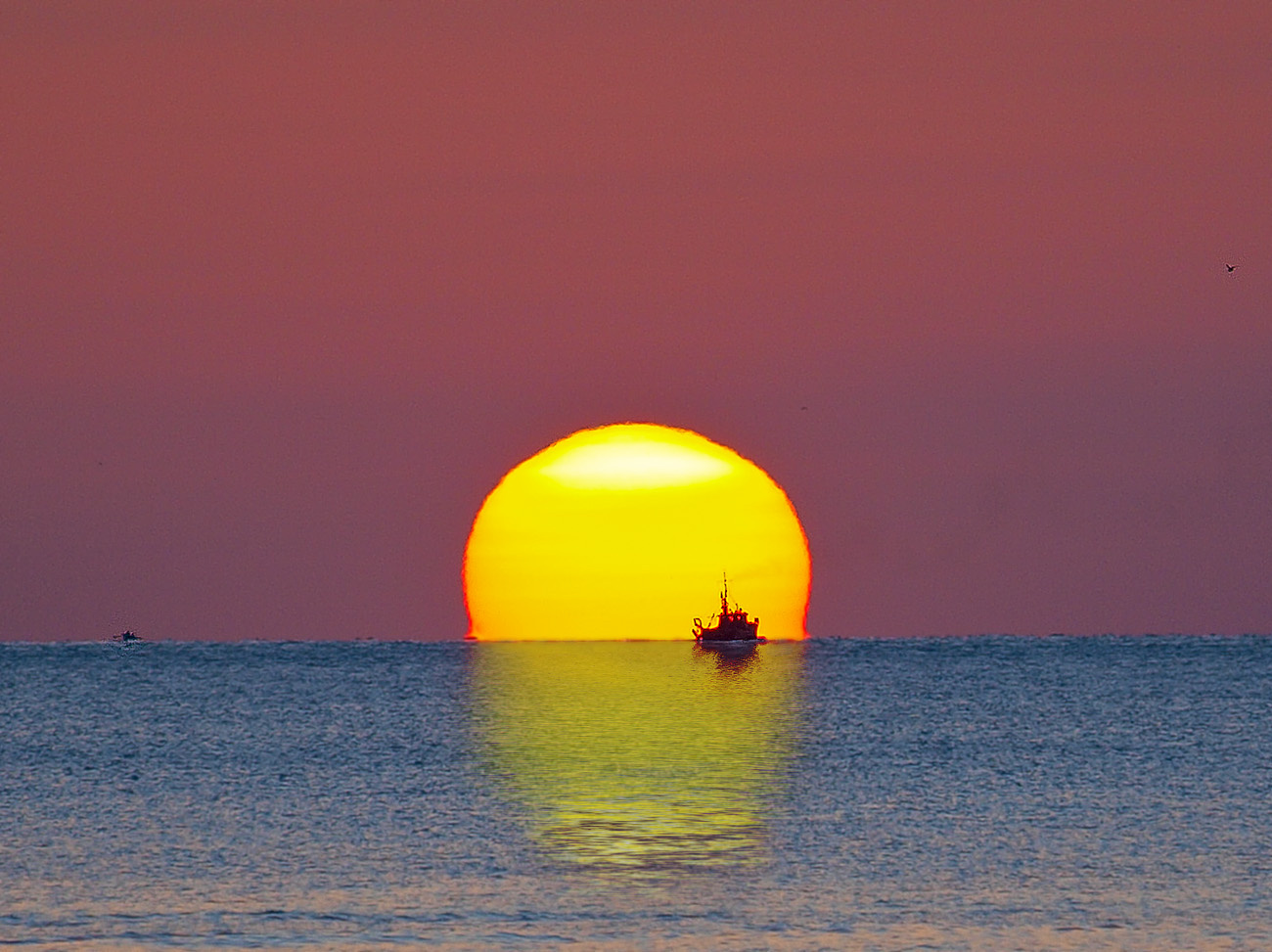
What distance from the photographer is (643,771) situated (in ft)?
287

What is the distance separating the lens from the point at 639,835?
61656mm

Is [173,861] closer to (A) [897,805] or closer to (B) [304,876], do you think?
(B) [304,876]

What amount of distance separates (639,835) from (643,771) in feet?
84.8

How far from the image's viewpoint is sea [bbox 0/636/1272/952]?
44.9 m

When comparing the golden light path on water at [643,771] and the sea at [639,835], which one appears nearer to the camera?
the sea at [639,835]

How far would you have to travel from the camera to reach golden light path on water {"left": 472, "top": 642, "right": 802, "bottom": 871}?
5956cm

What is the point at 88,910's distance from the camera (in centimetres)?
4641

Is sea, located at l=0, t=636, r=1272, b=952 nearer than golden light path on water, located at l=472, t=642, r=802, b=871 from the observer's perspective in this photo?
Yes

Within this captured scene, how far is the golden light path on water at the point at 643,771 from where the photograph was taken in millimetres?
59562

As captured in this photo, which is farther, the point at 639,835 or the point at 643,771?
the point at 643,771

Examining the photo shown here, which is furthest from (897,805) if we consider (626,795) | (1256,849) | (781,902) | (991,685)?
(991,685)

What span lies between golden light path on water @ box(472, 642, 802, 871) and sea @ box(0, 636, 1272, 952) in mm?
320

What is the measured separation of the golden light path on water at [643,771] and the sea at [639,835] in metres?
Result: 0.32

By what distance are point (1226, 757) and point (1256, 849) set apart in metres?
39.4
